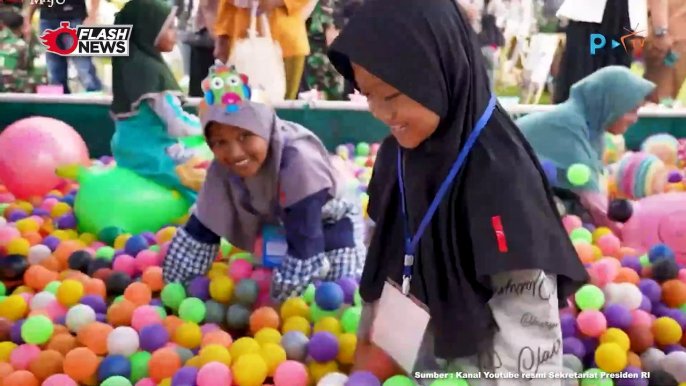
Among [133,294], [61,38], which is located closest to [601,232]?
[133,294]

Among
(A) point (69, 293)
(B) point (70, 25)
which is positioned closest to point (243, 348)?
(A) point (69, 293)

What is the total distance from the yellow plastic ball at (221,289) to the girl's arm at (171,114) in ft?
2.83

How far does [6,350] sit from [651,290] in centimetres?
145

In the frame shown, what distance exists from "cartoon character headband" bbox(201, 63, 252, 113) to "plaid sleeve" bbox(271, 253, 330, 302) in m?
0.38

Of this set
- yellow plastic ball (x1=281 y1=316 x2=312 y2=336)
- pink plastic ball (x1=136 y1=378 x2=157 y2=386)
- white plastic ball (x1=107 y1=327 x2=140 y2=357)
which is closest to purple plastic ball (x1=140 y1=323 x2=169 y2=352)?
white plastic ball (x1=107 y1=327 x2=140 y2=357)

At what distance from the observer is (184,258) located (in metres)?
1.66

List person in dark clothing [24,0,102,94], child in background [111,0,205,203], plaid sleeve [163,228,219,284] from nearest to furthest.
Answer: plaid sleeve [163,228,219,284]
child in background [111,0,205,203]
person in dark clothing [24,0,102,94]

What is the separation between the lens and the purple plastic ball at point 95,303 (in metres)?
1.54

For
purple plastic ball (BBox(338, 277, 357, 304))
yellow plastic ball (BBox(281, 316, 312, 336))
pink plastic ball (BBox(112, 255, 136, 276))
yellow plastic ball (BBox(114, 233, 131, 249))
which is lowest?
yellow plastic ball (BBox(114, 233, 131, 249))

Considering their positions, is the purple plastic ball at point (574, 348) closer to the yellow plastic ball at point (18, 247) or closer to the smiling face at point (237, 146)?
the smiling face at point (237, 146)

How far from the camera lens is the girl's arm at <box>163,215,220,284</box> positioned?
1655 mm

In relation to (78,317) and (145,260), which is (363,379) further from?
(145,260)

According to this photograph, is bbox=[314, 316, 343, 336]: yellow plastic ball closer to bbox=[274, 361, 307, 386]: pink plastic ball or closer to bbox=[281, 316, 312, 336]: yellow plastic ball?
bbox=[281, 316, 312, 336]: yellow plastic ball

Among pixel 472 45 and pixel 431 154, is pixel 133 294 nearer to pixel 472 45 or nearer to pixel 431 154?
pixel 431 154
